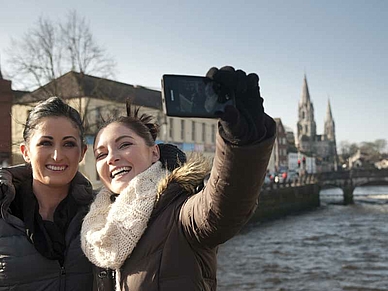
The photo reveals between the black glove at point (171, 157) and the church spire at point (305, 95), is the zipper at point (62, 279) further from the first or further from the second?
the church spire at point (305, 95)

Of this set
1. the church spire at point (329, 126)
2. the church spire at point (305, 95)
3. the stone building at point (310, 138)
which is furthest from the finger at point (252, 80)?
the church spire at point (329, 126)

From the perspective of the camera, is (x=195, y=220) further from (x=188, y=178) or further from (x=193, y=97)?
(x=193, y=97)

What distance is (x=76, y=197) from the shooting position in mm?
2645

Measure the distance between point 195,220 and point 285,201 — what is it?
34622 mm

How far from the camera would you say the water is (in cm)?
1298

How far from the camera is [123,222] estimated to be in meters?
1.97

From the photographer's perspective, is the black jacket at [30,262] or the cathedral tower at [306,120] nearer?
the black jacket at [30,262]

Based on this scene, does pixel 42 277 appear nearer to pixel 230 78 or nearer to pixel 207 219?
pixel 207 219

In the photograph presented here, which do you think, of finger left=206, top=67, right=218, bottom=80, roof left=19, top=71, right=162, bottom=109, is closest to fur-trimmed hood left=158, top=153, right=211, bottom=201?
finger left=206, top=67, right=218, bottom=80

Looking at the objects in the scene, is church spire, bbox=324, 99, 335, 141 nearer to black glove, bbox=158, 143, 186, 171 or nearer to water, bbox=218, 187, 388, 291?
water, bbox=218, 187, 388, 291

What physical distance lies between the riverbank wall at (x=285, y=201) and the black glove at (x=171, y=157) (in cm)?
2617

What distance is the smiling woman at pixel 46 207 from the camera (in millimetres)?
2281

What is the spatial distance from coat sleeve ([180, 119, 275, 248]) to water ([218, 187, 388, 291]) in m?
11.1

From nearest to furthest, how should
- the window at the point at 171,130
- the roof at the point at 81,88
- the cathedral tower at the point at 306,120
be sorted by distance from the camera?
the roof at the point at 81,88
the window at the point at 171,130
the cathedral tower at the point at 306,120
